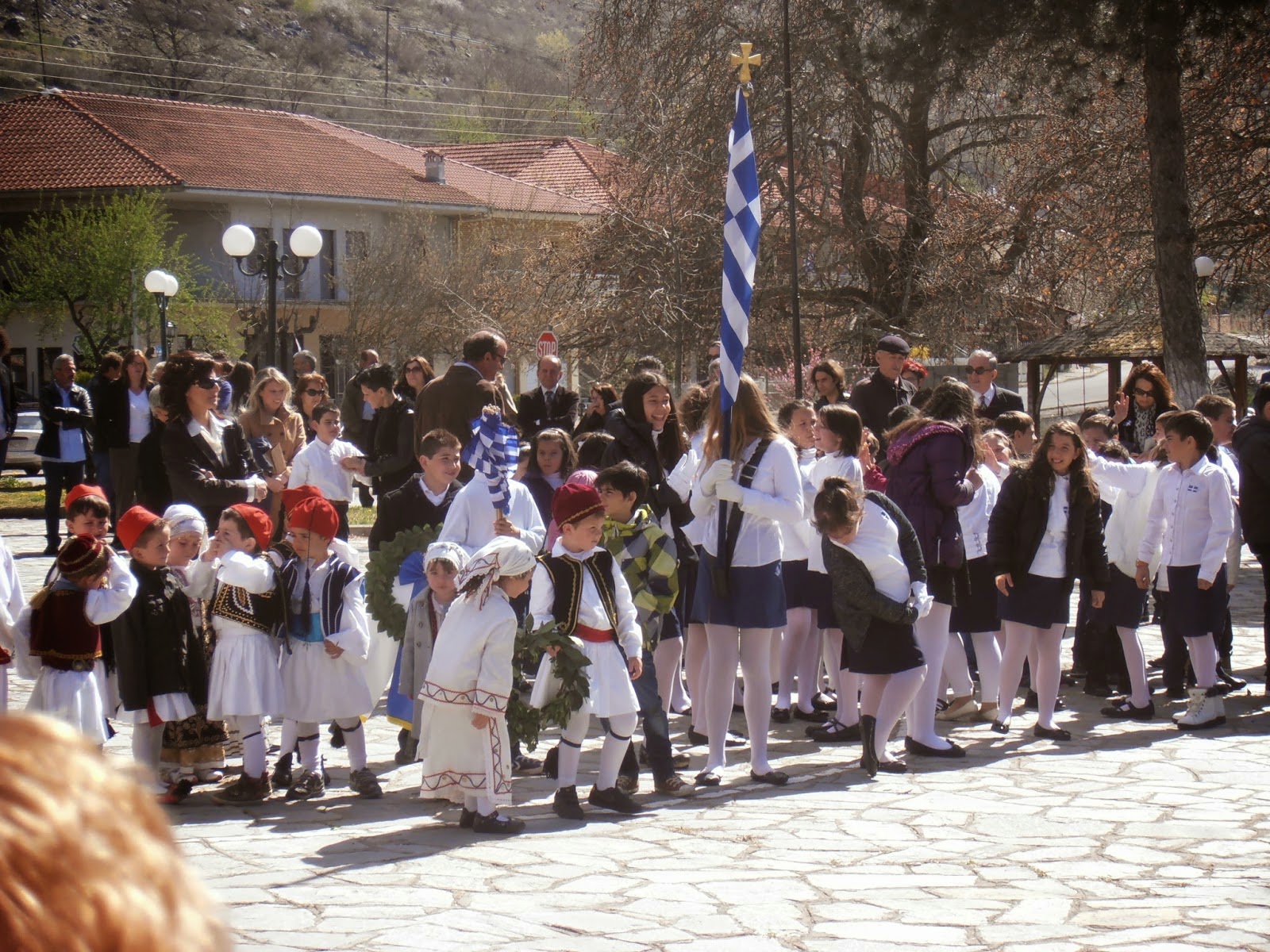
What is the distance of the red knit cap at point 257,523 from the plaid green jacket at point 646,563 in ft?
5.65

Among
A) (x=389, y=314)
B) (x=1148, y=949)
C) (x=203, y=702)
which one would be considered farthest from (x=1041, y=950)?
(x=389, y=314)

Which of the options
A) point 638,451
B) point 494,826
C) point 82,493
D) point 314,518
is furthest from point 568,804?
point 82,493

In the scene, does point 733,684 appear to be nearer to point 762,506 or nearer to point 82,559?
point 762,506

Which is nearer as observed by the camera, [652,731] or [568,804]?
[568,804]

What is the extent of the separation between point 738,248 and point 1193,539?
336 cm

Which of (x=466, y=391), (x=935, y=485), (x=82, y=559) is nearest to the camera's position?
(x=82, y=559)

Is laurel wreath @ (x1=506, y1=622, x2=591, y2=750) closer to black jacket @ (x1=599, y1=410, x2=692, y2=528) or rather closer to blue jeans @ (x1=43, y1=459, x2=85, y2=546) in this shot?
black jacket @ (x1=599, y1=410, x2=692, y2=528)

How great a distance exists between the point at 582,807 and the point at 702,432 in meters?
2.74

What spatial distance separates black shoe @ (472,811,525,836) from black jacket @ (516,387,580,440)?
18.2 ft

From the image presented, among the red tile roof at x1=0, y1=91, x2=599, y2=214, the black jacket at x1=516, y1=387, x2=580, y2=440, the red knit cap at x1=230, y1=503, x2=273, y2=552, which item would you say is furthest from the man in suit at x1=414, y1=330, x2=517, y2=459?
the red tile roof at x1=0, y1=91, x2=599, y2=214

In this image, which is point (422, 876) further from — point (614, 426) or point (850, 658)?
point (614, 426)

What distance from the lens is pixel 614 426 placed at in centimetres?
920

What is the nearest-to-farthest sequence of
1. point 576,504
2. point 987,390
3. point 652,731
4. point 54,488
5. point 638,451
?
point 576,504 < point 652,731 < point 638,451 < point 987,390 < point 54,488

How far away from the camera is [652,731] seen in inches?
299
